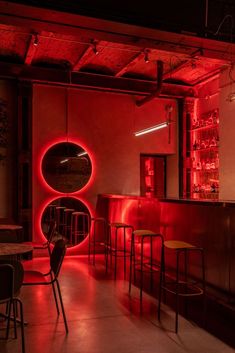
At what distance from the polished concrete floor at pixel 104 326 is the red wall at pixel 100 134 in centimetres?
280

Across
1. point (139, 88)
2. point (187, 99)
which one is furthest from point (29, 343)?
point (187, 99)

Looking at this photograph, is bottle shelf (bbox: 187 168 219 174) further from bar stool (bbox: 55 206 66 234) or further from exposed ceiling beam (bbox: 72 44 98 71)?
exposed ceiling beam (bbox: 72 44 98 71)

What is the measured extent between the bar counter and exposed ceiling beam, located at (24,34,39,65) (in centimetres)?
279

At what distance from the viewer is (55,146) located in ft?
23.4

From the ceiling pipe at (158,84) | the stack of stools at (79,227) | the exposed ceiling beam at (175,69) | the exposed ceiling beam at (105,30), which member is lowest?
the stack of stools at (79,227)

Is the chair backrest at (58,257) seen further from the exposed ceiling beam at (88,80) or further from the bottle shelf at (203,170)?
the bottle shelf at (203,170)

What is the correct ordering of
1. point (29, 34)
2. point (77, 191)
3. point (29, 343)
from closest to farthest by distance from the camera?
point (29, 343) < point (29, 34) < point (77, 191)

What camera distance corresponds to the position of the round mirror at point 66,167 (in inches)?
279

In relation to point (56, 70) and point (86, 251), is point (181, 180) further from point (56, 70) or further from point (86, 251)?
point (56, 70)

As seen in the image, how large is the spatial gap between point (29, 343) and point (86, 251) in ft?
14.1

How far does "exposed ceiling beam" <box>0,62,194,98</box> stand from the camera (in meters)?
6.55

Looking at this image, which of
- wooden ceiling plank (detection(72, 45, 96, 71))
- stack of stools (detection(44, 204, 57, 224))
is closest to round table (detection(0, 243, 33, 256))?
wooden ceiling plank (detection(72, 45, 96, 71))

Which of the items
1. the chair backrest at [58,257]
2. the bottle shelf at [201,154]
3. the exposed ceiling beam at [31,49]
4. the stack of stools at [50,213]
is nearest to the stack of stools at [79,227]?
the stack of stools at [50,213]

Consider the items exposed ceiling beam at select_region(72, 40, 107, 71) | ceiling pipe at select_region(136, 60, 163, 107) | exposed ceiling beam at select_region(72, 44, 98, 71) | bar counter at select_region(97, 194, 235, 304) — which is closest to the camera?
bar counter at select_region(97, 194, 235, 304)
